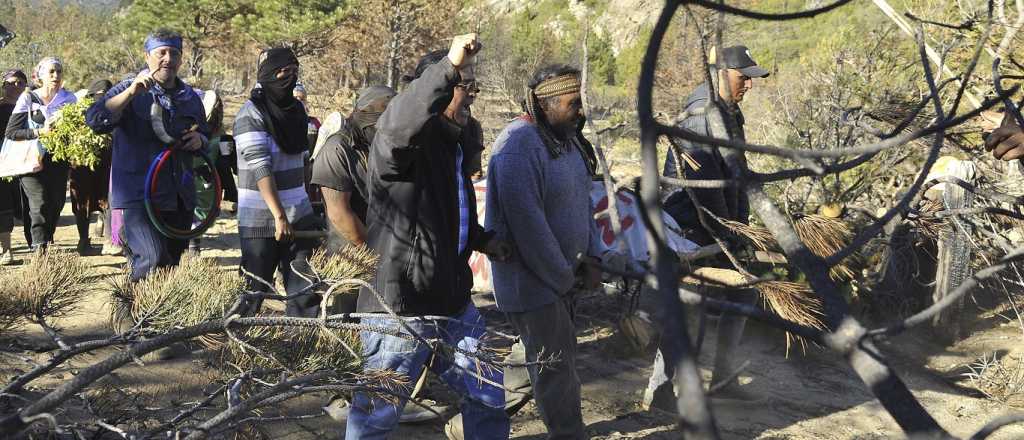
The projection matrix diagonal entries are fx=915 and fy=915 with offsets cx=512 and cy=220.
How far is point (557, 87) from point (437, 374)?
1183 millimetres

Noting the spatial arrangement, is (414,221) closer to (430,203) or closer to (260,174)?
(430,203)

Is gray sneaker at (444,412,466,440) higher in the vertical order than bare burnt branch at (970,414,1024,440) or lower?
lower

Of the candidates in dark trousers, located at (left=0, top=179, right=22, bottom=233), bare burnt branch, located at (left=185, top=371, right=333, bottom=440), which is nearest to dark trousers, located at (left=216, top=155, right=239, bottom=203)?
dark trousers, located at (left=0, top=179, right=22, bottom=233)

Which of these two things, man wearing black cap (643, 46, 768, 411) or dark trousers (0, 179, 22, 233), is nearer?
man wearing black cap (643, 46, 768, 411)

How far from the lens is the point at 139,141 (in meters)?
4.64

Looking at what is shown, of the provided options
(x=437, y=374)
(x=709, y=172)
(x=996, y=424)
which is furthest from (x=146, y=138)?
(x=996, y=424)

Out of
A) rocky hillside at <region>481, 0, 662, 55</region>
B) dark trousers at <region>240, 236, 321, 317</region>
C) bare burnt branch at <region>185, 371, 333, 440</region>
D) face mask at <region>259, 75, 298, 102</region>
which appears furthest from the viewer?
Result: rocky hillside at <region>481, 0, 662, 55</region>

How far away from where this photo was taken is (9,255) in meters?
7.02

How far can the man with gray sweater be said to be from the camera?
3340 mm

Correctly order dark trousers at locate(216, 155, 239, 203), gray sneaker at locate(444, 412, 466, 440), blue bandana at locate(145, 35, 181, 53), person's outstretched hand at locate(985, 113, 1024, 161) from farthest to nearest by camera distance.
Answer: dark trousers at locate(216, 155, 239, 203), blue bandana at locate(145, 35, 181, 53), gray sneaker at locate(444, 412, 466, 440), person's outstretched hand at locate(985, 113, 1024, 161)

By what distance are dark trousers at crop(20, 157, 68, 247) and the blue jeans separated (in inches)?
185

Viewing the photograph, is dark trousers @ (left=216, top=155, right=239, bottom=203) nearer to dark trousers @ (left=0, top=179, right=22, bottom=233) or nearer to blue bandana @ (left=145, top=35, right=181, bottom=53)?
blue bandana @ (left=145, top=35, right=181, bottom=53)

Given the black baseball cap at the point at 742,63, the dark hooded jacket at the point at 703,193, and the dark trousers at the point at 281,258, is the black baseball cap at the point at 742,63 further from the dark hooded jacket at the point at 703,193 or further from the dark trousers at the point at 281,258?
the dark trousers at the point at 281,258

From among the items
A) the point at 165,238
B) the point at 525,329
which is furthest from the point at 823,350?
the point at 165,238
